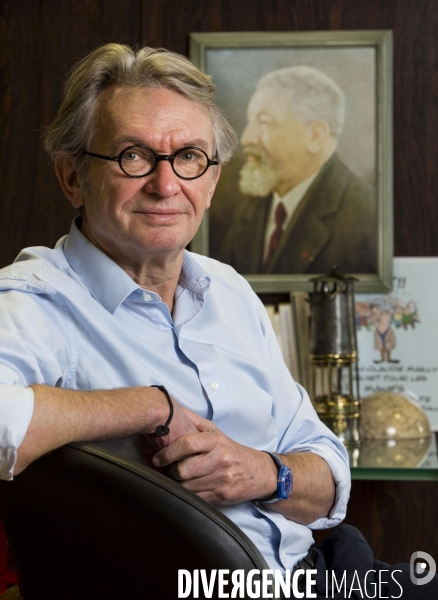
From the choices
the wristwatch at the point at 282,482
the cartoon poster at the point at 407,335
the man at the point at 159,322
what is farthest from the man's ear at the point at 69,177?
the cartoon poster at the point at 407,335

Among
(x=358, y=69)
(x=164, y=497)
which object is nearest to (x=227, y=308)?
(x=164, y=497)

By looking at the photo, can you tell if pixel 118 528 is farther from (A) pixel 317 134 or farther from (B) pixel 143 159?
(A) pixel 317 134

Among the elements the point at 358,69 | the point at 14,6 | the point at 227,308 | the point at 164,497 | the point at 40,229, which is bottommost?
the point at 164,497

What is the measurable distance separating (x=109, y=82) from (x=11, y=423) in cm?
67

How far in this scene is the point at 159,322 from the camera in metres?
1.35

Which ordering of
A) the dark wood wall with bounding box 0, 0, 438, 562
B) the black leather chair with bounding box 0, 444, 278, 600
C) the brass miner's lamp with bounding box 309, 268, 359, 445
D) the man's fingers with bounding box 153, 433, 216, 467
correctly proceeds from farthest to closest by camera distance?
the dark wood wall with bounding box 0, 0, 438, 562 → the brass miner's lamp with bounding box 309, 268, 359, 445 → the man's fingers with bounding box 153, 433, 216, 467 → the black leather chair with bounding box 0, 444, 278, 600

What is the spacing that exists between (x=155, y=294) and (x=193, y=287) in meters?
0.16

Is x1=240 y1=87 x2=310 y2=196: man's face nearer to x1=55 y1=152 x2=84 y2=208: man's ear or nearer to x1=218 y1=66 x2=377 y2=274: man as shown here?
x1=218 y1=66 x2=377 y2=274: man

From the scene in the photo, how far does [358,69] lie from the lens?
8.59 ft

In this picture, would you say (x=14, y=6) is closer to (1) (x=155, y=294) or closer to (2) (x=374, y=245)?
(2) (x=374, y=245)

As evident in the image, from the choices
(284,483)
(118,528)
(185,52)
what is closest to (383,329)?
(185,52)

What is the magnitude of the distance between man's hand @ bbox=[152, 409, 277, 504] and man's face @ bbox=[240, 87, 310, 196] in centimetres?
152

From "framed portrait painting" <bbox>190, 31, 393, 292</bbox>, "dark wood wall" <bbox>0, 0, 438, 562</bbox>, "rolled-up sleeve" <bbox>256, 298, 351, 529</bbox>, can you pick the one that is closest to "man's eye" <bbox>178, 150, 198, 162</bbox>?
"rolled-up sleeve" <bbox>256, 298, 351, 529</bbox>

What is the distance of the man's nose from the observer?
1305 millimetres
